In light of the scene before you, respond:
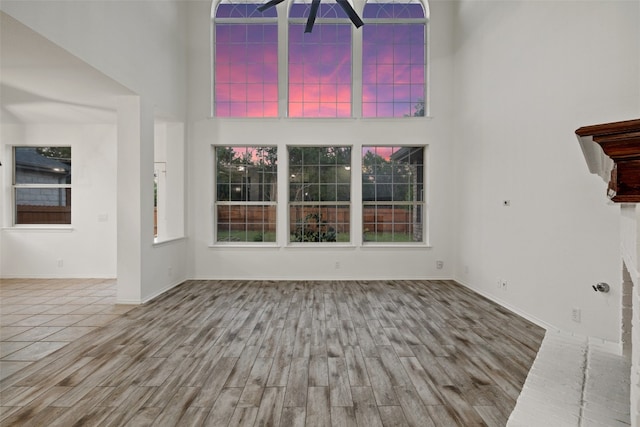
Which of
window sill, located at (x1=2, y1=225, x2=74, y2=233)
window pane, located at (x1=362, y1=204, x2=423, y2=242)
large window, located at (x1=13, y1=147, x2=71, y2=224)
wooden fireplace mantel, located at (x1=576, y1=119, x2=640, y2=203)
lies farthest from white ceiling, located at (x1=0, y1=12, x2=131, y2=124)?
window pane, located at (x1=362, y1=204, x2=423, y2=242)

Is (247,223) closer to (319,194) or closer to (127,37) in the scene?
(319,194)

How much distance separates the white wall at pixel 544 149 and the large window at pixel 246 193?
10.9ft

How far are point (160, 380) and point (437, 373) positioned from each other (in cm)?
205

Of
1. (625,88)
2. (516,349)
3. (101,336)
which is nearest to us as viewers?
(625,88)

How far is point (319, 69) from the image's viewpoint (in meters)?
5.75

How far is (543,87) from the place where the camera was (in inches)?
136

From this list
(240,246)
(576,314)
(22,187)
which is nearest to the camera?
(576,314)

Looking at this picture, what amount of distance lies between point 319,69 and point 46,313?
5.33m

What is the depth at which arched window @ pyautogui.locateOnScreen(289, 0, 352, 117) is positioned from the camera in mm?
5734

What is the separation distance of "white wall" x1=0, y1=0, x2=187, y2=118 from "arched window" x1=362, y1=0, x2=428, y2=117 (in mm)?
3154

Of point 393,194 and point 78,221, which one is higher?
point 393,194

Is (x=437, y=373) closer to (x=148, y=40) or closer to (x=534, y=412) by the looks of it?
(x=534, y=412)

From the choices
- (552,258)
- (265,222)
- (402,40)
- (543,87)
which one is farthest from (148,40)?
(552,258)

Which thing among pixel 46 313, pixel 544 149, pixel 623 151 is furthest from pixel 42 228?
pixel 544 149
